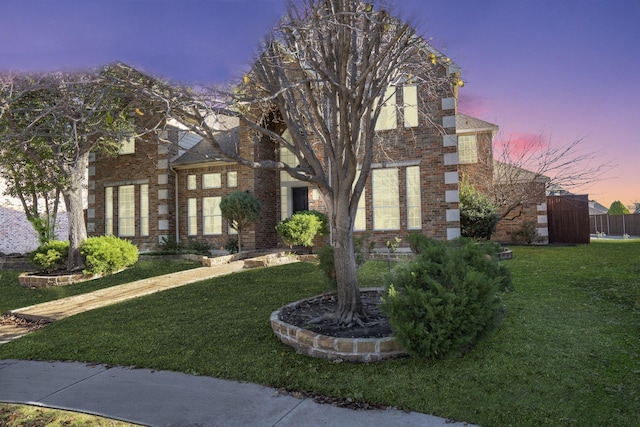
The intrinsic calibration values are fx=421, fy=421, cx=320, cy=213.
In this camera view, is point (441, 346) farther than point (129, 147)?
No

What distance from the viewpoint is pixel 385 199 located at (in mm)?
14484

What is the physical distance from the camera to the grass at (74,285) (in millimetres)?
10453

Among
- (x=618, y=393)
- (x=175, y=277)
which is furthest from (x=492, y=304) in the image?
(x=175, y=277)

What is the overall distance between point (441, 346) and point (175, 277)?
8.78m

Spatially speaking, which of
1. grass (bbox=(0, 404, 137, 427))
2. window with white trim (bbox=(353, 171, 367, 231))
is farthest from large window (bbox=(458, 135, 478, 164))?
grass (bbox=(0, 404, 137, 427))

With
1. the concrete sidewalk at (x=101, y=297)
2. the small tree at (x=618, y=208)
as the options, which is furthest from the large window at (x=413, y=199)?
the small tree at (x=618, y=208)

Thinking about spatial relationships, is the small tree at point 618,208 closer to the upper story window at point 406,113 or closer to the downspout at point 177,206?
the upper story window at point 406,113

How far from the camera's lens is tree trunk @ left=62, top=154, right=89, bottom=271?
1313cm

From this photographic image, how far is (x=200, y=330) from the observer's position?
629 centimetres

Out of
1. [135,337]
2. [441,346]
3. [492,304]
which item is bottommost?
[135,337]

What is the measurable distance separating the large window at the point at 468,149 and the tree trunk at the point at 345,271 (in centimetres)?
1547

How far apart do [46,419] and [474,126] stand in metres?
19.9

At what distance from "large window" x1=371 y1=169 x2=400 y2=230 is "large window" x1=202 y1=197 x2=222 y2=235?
6.88m

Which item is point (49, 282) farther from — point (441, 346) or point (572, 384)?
point (572, 384)
